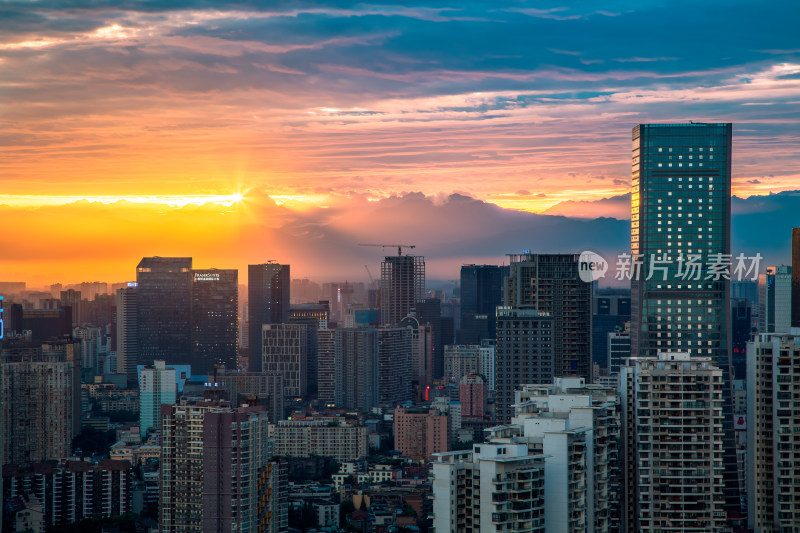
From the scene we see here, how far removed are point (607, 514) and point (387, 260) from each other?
39.0 m

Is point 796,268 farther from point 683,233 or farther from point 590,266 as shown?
point 590,266

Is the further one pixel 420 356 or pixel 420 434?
pixel 420 356

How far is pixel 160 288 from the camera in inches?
2026

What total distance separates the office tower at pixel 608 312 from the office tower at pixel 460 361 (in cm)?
700

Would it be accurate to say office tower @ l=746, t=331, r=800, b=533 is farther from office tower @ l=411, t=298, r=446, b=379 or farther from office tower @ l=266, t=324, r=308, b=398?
office tower @ l=411, t=298, r=446, b=379

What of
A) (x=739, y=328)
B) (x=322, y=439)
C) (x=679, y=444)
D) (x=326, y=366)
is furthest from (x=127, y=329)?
→ (x=679, y=444)

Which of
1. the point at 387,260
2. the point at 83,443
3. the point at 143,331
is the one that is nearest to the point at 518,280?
the point at 83,443

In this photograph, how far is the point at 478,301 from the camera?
5109 centimetres

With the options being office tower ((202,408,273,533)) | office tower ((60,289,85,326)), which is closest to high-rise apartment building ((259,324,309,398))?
office tower ((60,289,85,326))

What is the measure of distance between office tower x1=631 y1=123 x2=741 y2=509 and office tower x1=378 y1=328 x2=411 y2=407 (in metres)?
19.8

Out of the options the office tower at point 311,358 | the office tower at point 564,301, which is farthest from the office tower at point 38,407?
the office tower at point 311,358

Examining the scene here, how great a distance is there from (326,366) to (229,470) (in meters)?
28.6

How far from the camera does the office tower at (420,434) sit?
33406mm

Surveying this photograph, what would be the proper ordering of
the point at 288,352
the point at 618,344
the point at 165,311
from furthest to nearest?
the point at 165,311
the point at 288,352
the point at 618,344
